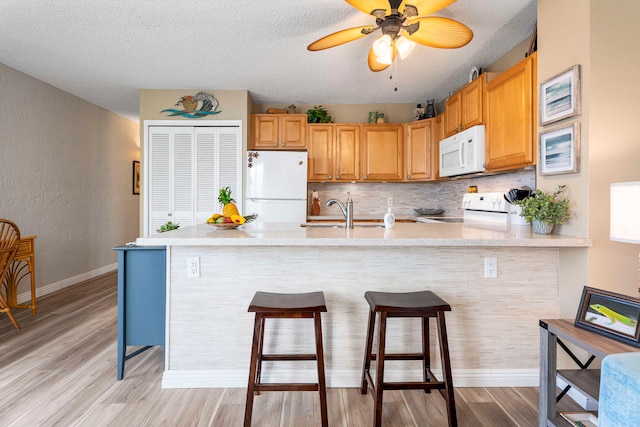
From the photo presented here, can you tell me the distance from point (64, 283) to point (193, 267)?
3.42 meters

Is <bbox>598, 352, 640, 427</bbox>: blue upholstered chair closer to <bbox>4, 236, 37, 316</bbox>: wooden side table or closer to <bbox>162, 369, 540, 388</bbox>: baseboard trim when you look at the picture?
<bbox>162, 369, 540, 388</bbox>: baseboard trim

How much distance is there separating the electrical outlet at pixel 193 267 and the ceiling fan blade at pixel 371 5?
1.66 m

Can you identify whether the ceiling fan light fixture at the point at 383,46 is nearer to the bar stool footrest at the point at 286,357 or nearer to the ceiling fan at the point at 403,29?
the ceiling fan at the point at 403,29

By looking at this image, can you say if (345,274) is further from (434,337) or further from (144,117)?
(144,117)

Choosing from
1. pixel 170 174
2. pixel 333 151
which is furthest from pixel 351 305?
pixel 170 174

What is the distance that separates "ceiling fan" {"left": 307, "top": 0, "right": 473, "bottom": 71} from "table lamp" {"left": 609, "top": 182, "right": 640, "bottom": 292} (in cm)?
114

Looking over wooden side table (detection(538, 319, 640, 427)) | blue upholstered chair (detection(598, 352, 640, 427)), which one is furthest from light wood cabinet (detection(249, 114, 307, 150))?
blue upholstered chair (detection(598, 352, 640, 427))

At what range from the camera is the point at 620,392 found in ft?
2.43

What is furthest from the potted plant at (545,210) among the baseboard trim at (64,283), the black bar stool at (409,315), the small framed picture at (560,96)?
the baseboard trim at (64,283)

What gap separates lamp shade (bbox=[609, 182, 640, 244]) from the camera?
140 centimetres

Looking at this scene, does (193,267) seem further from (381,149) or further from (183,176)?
(381,149)

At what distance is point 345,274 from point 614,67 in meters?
1.82

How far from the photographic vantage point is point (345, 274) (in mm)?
2064

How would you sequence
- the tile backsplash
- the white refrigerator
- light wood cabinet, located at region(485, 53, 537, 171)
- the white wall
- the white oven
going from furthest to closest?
the tile backsplash
the white refrigerator
the white wall
the white oven
light wood cabinet, located at region(485, 53, 537, 171)
